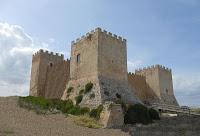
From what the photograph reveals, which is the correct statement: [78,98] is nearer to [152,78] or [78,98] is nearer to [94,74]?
[94,74]

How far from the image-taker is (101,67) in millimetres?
27172

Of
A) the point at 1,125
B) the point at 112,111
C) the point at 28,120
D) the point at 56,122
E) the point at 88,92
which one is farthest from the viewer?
the point at 88,92

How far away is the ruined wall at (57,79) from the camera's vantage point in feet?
107

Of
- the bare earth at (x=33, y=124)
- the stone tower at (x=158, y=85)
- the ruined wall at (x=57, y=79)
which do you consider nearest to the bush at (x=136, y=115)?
the bare earth at (x=33, y=124)

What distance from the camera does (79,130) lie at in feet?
56.4

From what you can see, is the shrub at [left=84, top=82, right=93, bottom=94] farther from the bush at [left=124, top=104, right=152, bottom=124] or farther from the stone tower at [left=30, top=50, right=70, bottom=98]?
the stone tower at [left=30, top=50, right=70, bottom=98]

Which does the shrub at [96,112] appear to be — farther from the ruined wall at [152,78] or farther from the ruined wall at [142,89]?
the ruined wall at [152,78]

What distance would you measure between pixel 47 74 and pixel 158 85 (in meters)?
15.4

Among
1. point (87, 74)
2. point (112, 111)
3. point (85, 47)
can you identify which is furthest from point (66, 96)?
point (112, 111)

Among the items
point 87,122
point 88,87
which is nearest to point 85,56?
point 88,87

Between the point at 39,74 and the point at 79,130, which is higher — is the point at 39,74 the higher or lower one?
the higher one

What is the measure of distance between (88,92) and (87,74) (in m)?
2.41

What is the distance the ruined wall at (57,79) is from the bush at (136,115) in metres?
11.0

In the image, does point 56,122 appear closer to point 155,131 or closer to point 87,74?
point 155,131
